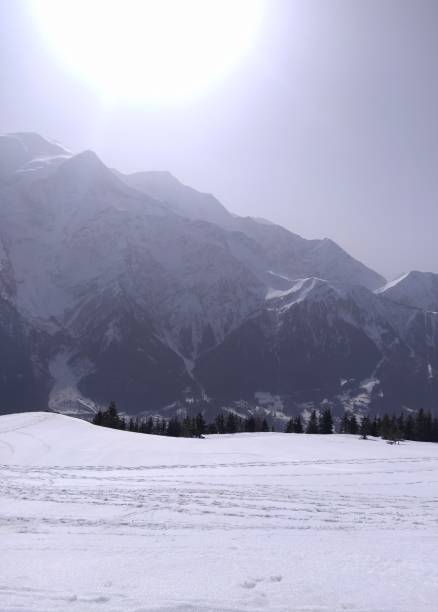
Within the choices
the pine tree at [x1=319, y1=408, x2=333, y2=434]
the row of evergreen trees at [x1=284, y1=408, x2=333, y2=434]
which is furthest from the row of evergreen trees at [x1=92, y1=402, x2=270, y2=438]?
the pine tree at [x1=319, y1=408, x2=333, y2=434]

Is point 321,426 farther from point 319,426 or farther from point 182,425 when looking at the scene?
point 182,425

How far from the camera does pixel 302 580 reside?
895cm

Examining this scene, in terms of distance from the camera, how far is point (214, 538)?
1170cm

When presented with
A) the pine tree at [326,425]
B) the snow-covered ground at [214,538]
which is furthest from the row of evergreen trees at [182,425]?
the snow-covered ground at [214,538]

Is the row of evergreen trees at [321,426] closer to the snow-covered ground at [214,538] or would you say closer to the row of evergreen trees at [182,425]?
the row of evergreen trees at [182,425]

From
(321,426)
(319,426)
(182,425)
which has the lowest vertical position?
(182,425)

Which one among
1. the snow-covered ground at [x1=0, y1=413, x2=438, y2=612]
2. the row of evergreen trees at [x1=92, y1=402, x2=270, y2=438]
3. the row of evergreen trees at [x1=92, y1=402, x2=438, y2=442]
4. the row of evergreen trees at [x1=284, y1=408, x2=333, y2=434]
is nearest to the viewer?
the snow-covered ground at [x1=0, y1=413, x2=438, y2=612]

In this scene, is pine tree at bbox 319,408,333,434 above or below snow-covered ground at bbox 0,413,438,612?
below

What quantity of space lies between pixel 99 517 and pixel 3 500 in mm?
4144

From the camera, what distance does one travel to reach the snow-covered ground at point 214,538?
8.26m

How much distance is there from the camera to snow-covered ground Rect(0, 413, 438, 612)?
8.26 m

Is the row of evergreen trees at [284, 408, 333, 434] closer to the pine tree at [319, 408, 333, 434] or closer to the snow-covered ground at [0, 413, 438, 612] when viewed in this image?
the pine tree at [319, 408, 333, 434]

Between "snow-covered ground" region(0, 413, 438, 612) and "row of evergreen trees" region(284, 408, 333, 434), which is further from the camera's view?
"row of evergreen trees" region(284, 408, 333, 434)

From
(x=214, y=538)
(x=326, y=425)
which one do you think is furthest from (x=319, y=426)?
(x=214, y=538)
